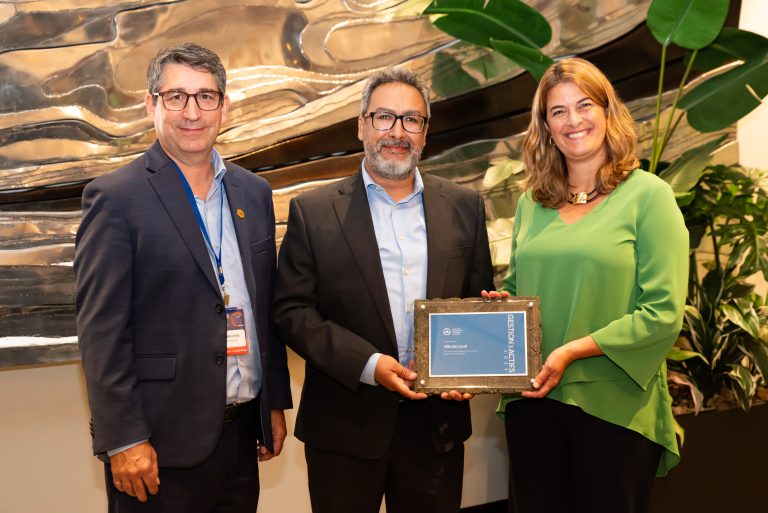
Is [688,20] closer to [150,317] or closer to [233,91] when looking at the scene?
[233,91]

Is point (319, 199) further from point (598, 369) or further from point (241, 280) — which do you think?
point (598, 369)

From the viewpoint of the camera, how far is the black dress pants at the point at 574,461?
180 cm

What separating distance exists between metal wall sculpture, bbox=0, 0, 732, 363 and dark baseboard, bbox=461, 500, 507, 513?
174 cm

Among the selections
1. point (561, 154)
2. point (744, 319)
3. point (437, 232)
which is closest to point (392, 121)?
point (437, 232)

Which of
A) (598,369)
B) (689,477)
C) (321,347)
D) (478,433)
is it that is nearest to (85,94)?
(321,347)

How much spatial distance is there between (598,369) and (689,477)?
155 cm

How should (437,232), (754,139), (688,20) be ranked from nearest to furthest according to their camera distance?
(437,232) → (688,20) → (754,139)

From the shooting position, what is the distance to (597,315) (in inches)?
72.7

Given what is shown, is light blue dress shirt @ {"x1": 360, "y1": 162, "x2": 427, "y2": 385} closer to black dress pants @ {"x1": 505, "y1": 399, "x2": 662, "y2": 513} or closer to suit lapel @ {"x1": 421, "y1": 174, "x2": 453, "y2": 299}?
suit lapel @ {"x1": 421, "y1": 174, "x2": 453, "y2": 299}

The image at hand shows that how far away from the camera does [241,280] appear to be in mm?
1850

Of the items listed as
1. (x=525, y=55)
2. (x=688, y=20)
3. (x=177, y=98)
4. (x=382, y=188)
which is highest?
(x=688, y=20)

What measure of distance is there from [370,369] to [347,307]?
0.65 feet

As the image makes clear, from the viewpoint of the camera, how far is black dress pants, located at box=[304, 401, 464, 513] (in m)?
1.94

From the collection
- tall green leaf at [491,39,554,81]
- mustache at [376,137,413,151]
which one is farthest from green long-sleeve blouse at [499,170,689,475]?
tall green leaf at [491,39,554,81]
